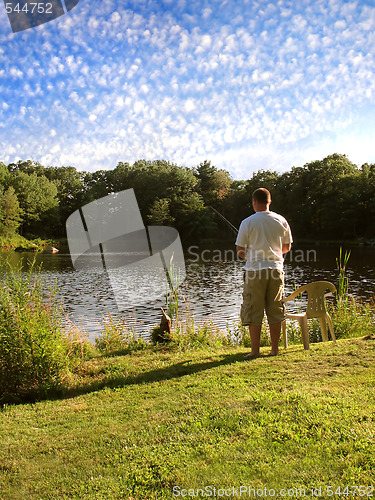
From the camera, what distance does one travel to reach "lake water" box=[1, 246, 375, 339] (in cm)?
1231

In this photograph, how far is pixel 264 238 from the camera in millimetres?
5016

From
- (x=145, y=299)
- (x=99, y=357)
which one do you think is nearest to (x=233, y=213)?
(x=145, y=299)

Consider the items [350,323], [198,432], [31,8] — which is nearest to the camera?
[198,432]

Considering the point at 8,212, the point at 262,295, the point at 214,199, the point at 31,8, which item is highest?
the point at 214,199

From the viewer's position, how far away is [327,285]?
18.6 ft

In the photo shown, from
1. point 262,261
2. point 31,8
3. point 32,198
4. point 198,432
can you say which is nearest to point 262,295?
point 262,261

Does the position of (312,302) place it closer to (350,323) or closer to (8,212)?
(350,323)

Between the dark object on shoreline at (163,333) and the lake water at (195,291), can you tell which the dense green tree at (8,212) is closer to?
the lake water at (195,291)

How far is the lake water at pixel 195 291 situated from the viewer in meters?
12.3

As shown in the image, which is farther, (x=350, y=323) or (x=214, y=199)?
(x=214, y=199)

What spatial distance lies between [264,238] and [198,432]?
2599 millimetres

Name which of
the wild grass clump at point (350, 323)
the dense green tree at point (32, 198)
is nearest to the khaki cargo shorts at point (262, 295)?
the wild grass clump at point (350, 323)

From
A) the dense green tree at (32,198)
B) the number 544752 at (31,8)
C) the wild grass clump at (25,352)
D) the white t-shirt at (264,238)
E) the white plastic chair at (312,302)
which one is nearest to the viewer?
the number 544752 at (31,8)

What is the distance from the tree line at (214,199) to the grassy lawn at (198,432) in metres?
46.4
